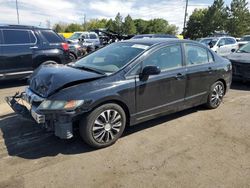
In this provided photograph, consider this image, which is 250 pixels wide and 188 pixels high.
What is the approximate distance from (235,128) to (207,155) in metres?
1.32

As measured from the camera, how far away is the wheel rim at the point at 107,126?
3752 millimetres

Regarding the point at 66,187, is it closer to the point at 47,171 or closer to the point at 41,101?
the point at 47,171

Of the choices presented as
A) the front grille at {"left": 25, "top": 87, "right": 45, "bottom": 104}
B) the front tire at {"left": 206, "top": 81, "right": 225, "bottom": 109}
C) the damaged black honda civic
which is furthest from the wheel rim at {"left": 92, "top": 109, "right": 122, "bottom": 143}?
the front tire at {"left": 206, "top": 81, "right": 225, "bottom": 109}

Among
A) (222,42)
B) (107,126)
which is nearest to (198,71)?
(107,126)

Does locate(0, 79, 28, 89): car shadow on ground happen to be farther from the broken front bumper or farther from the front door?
the front door

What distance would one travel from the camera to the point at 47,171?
3252mm

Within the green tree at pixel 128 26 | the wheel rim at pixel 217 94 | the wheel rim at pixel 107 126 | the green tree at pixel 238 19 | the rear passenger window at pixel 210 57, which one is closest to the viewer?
the wheel rim at pixel 107 126

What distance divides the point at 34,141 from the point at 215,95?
3.84 meters

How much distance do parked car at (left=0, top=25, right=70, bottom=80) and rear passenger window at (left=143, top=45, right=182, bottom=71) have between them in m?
4.84

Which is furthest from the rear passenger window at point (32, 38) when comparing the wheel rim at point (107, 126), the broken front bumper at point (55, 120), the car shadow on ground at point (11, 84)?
the wheel rim at point (107, 126)

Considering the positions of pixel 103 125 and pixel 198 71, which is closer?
pixel 103 125

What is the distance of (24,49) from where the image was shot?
308 inches

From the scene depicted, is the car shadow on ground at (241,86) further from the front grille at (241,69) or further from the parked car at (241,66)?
the front grille at (241,69)

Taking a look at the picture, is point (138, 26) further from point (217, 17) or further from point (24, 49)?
point (24, 49)
